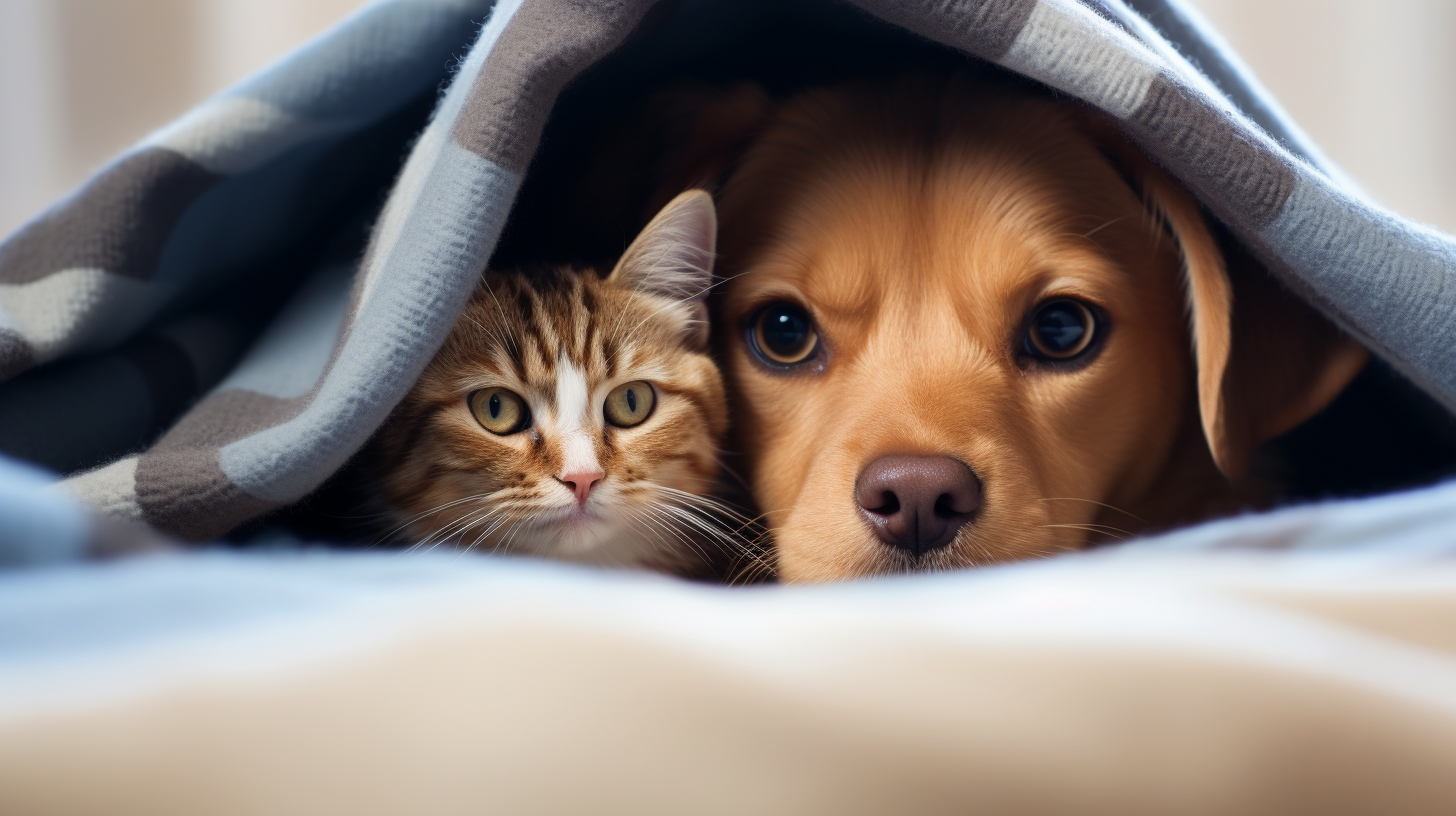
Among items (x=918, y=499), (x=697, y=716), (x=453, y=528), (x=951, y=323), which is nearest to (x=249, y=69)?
(x=453, y=528)

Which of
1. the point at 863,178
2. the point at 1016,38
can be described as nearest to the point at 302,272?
the point at 863,178

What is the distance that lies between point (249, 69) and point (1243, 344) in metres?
2.18

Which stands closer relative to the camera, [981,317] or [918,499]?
[918,499]

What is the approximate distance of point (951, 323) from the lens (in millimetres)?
1147

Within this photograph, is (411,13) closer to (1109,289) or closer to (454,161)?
(454,161)

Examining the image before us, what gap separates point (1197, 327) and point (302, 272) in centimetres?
114

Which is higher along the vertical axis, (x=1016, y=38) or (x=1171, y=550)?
(x=1016, y=38)

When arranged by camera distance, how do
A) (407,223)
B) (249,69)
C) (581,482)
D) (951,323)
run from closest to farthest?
(407,223) → (581,482) → (951,323) → (249,69)

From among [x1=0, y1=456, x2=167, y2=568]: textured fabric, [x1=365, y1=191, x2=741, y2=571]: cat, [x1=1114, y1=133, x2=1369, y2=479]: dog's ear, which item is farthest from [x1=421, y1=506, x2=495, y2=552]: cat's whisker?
[x1=1114, y1=133, x2=1369, y2=479]: dog's ear

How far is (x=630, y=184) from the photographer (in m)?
1.32

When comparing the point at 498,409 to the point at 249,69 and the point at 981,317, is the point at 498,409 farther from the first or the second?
the point at 249,69

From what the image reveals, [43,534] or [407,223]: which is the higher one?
[407,223]

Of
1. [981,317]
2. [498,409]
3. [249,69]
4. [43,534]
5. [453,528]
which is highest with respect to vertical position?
[249,69]

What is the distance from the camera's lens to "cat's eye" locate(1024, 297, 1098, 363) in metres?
1.18
